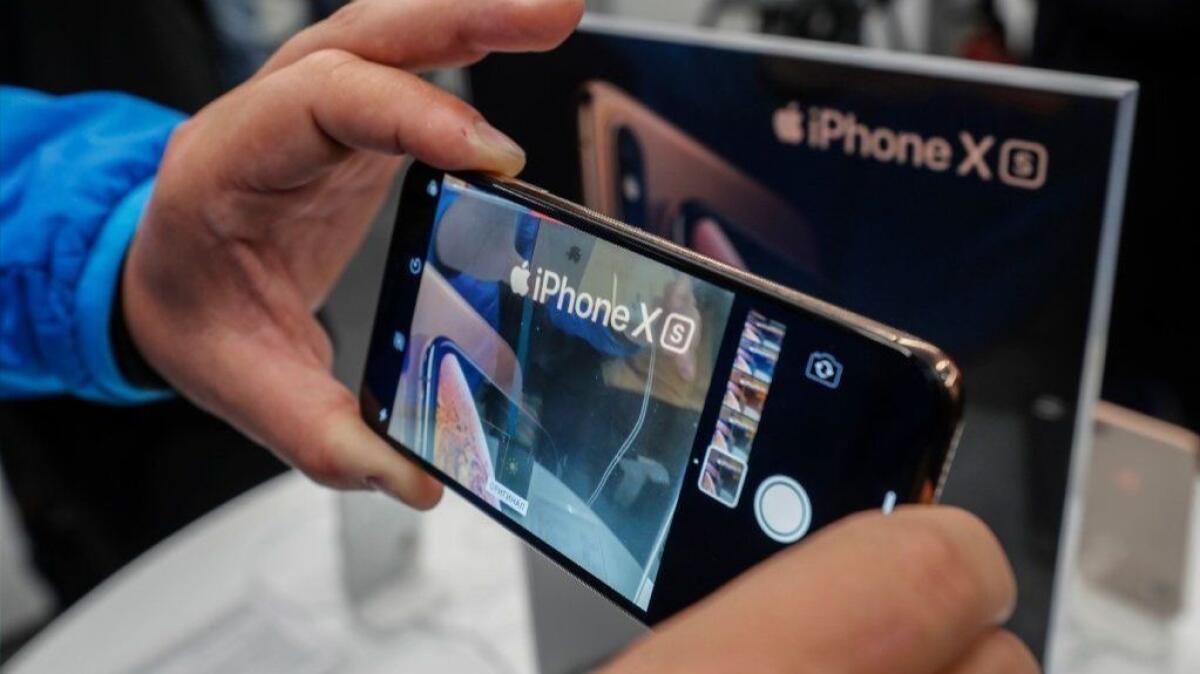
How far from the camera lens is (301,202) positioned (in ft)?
1.82

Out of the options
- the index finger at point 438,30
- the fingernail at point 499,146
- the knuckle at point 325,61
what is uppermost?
the index finger at point 438,30

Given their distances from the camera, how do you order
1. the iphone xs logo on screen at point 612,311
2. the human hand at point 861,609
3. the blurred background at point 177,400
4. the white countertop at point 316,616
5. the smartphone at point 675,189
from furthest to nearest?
the blurred background at point 177,400
the white countertop at point 316,616
the smartphone at point 675,189
the iphone xs logo on screen at point 612,311
the human hand at point 861,609

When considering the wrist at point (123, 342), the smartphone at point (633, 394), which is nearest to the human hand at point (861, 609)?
the smartphone at point (633, 394)

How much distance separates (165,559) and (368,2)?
455 millimetres

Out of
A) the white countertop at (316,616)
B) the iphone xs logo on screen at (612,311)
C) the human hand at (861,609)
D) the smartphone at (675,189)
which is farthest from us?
the white countertop at (316,616)

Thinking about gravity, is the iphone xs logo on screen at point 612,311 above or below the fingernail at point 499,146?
below

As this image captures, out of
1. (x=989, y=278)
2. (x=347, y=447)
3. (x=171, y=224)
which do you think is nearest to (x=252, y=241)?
(x=171, y=224)

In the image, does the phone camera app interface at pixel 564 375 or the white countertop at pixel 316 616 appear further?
the white countertop at pixel 316 616

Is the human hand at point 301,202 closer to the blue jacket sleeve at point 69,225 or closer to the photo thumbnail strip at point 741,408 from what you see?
the blue jacket sleeve at point 69,225

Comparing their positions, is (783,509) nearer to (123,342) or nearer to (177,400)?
(123,342)

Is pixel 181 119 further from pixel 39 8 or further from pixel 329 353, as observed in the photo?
pixel 39 8

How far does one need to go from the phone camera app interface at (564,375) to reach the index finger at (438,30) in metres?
0.06

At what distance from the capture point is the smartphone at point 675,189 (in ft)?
1.57

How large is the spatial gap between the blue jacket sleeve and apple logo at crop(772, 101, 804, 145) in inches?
15.4
